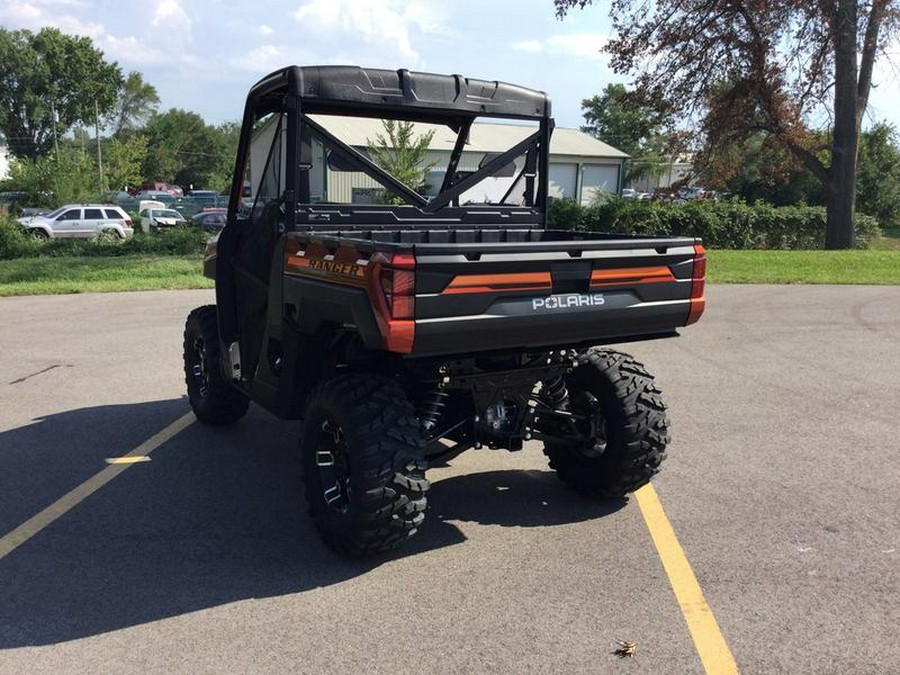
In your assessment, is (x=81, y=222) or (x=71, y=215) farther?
(x=71, y=215)

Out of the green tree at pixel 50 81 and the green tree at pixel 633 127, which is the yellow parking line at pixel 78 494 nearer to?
the green tree at pixel 633 127

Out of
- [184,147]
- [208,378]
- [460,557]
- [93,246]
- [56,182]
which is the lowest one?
[460,557]

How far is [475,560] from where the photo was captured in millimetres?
3977

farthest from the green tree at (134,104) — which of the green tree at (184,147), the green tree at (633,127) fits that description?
the green tree at (633,127)

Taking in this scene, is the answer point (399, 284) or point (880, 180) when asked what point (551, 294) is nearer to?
point (399, 284)

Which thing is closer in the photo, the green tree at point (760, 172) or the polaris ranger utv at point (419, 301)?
the polaris ranger utv at point (419, 301)

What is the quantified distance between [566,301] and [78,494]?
3222mm

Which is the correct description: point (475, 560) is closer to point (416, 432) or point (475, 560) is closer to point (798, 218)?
point (416, 432)

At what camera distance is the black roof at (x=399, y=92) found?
431 centimetres

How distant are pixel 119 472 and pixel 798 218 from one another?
2500 centimetres

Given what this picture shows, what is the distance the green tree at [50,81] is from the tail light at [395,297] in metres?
88.6

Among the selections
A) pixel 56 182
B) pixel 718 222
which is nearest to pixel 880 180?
pixel 718 222


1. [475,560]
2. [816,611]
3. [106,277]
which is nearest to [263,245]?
[475,560]

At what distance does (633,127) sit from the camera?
28828 millimetres
